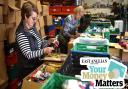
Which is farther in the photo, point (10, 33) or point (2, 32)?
point (10, 33)

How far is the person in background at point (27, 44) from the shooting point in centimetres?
263

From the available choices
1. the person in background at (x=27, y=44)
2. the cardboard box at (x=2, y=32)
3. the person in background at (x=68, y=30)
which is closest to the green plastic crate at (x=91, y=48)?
the person in background at (x=27, y=44)

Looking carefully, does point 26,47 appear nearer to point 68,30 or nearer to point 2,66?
point 2,66

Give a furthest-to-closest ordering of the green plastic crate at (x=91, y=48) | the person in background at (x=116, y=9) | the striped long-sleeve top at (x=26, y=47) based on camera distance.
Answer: the person in background at (x=116, y=9) < the striped long-sleeve top at (x=26, y=47) < the green plastic crate at (x=91, y=48)

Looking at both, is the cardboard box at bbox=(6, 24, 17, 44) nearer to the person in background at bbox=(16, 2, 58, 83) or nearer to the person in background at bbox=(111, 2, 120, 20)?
the person in background at bbox=(16, 2, 58, 83)

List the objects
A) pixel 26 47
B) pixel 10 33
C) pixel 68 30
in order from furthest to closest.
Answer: pixel 68 30 → pixel 10 33 → pixel 26 47

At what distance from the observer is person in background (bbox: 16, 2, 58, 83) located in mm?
2629

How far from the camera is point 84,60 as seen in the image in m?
1.55

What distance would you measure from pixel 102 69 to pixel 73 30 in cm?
362

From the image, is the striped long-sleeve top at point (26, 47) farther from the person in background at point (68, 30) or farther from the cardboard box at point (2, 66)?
the person in background at point (68, 30)

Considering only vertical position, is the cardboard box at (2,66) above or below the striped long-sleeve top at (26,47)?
below

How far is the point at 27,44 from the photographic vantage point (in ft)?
8.65

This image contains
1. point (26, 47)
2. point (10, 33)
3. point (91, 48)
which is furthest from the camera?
point (10, 33)

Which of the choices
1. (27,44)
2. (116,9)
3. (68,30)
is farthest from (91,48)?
(116,9)
